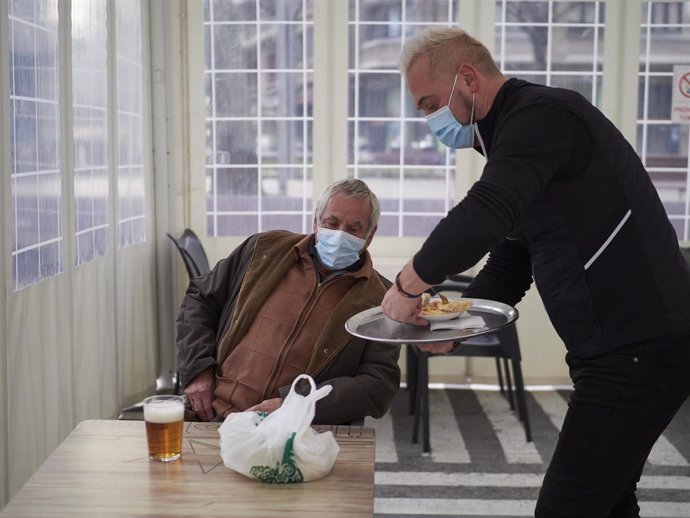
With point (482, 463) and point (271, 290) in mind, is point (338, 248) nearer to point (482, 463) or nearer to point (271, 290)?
point (271, 290)

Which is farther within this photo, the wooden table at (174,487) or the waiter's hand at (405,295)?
the waiter's hand at (405,295)

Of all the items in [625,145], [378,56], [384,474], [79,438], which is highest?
[378,56]

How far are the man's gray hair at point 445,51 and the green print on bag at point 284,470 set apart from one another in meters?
0.79

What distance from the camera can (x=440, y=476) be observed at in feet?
12.6

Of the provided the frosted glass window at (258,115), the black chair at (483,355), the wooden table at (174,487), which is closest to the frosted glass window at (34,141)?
the wooden table at (174,487)

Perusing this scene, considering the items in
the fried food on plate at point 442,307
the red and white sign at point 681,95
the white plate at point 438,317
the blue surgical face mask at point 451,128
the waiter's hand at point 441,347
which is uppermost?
the red and white sign at point 681,95

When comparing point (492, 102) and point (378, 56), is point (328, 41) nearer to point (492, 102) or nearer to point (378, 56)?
point (378, 56)

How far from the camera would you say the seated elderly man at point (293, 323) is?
8.09 feet

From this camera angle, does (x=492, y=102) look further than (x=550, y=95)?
Yes

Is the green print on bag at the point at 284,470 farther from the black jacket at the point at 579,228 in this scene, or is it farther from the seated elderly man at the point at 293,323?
the seated elderly man at the point at 293,323

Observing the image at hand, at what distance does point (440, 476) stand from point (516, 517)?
1.72 feet

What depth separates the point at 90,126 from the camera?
3.96 meters

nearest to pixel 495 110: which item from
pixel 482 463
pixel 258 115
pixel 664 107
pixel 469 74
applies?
pixel 469 74

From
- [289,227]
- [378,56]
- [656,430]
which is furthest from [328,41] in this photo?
[656,430]
